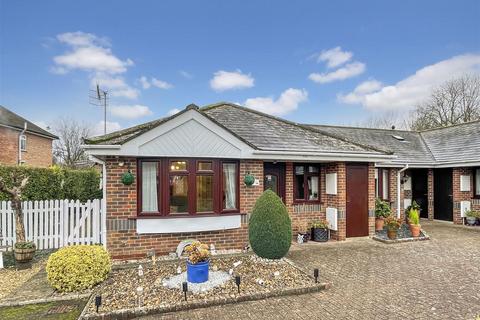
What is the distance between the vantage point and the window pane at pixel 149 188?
Result: 278 inches

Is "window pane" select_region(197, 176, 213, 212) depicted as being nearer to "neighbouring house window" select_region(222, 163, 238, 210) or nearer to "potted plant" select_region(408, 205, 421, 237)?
"neighbouring house window" select_region(222, 163, 238, 210)

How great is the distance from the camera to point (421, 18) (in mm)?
11633

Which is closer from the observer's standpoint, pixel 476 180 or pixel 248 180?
pixel 248 180

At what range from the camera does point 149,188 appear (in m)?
7.08

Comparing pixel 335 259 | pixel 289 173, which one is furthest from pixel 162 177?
pixel 335 259

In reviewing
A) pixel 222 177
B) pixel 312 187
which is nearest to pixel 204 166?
pixel 222 177

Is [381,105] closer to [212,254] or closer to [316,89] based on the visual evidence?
[316,89]

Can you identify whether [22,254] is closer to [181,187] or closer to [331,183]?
[181,187]

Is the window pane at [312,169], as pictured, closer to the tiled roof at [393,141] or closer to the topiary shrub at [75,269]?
the tiled roof at [393,141]

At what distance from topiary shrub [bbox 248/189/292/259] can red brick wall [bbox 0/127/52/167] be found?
2073 cm

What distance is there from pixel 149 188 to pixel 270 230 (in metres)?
3.24

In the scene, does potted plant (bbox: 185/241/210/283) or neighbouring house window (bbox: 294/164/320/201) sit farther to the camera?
neighbouring house window (bbox: 294/164/320/201)

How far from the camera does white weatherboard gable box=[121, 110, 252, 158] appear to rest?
22.5 feet

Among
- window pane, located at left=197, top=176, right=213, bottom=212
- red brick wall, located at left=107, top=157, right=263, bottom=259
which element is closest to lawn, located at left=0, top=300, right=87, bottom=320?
red brick wall, located at left=107, top=157, right=263, bottom=259
